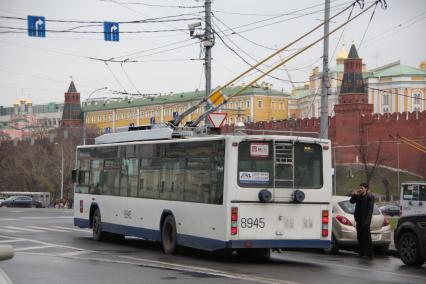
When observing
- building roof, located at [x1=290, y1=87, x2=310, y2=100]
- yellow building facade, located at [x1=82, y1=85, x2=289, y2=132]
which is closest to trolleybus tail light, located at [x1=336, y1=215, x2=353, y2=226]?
yellow building facade, located at [x1=82, y1=85, x2=289, y2=132]

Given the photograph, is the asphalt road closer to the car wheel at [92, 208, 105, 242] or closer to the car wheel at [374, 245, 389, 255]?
the car wheel at [374, 245, 389, 255]

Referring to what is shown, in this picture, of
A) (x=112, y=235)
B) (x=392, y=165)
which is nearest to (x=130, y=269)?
(x=112, y=235)

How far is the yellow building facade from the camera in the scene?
131 m

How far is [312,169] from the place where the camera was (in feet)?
55.2

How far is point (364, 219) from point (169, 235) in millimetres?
4236

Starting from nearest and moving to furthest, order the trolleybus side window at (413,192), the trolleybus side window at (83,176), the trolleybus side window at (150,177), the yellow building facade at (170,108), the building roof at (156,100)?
the trolleybus side window at (150,177), the trolleybus side window at (83,176), the trolleybus side window at (413,192), the yellow building facade at (170,108), the building roof at (156,100)

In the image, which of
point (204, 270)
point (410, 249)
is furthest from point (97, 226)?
point (410, 249)

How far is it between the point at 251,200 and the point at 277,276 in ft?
7.73

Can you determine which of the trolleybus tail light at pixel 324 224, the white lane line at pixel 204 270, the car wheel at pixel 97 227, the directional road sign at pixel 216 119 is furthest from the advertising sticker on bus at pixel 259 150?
the directional road sign at pixel 216 119

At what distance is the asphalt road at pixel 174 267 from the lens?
13.6m

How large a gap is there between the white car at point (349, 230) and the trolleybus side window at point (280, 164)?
342 cm

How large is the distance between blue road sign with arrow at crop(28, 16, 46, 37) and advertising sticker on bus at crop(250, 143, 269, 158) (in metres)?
9.89

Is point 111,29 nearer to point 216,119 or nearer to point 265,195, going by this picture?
point 216,119

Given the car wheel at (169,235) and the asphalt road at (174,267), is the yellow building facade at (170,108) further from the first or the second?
the car wheel at (169,235)
